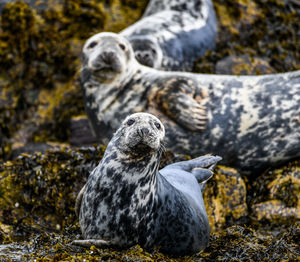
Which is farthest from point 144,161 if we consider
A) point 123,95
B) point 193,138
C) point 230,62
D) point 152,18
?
point 152,18

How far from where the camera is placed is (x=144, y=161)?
304 cm

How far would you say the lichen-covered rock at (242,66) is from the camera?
657 centimetres

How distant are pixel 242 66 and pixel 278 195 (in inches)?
99.0

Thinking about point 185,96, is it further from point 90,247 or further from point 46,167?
point 90,247

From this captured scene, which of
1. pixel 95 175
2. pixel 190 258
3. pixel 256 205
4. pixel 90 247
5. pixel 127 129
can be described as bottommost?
pixel 256 205

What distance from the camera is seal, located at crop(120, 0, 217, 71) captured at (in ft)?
21.4

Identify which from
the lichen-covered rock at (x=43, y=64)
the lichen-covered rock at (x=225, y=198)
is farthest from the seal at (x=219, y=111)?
the lichen-covered rock at (x=43, y=64)

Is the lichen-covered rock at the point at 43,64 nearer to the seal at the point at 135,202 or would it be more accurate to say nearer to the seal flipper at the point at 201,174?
the seal flipper at the point at 201,174

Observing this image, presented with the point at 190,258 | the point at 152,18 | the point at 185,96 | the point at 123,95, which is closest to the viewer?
the point at 190,258

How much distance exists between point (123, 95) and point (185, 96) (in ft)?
2.36

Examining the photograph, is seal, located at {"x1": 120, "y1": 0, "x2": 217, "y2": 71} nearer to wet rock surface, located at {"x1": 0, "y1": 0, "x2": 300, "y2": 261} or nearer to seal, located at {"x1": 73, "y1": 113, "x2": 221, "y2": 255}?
wet rock surface, located at {"x1": 0, "y1": 0, "x2": 300, "y2": 261}

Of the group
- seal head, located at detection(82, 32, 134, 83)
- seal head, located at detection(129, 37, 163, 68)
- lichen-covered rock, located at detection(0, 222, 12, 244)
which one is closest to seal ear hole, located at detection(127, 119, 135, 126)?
lichen-covered rock, located at detection(0, 222, 12, 244)

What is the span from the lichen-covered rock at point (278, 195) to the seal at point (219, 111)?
193 mm

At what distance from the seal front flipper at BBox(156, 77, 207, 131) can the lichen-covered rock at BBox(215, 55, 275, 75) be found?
1612 millimetres
